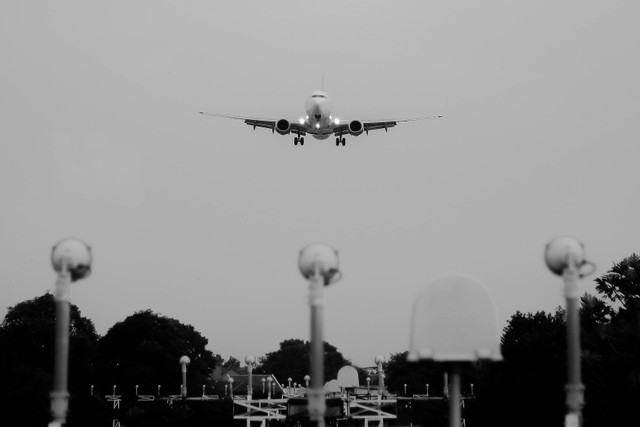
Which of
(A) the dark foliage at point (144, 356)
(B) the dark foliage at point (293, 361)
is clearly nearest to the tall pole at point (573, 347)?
(A) the dark foliage at point (144, 356)

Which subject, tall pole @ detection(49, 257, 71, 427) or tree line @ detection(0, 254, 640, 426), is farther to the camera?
tree line @ detection(0, 254, 640, 426)

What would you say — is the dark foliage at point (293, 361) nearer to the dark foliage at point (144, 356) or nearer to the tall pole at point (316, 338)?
the dark foliage at point (144, 356)

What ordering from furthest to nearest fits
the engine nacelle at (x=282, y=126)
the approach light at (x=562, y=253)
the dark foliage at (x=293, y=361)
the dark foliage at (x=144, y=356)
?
the dark foliage at (x=293, y=361) < the dark foliage at (x=144, y=356) < the engine nacelle at (x=282, y=126) < the approach light at (x=562, y=253)

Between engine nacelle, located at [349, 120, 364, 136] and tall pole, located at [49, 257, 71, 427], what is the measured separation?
48621mm

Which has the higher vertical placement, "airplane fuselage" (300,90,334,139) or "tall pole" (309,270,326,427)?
"airplane fuselage" (300,90,334,139)

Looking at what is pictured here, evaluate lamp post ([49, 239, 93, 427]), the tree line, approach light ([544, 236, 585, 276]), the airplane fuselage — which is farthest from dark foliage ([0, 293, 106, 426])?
approach light ([544, 236, 585, 276])

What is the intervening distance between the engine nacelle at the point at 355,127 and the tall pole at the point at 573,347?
4853 cm

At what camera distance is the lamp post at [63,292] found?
1208cm

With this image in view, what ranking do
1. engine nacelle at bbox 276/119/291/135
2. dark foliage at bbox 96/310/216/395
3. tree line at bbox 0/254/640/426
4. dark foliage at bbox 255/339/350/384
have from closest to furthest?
tree line at bbox 0/254/640/426
engine nacelle at bbox 276/119/291/135
dark foliage at bbox 96/310/216/395
dark foliage at bbox 255/339/350/384

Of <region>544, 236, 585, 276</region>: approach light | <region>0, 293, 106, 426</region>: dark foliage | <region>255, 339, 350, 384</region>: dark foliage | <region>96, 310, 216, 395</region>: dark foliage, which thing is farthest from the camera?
<region>255, 339, 350, 384</region>: dark foliage

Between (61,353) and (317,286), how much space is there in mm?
3093

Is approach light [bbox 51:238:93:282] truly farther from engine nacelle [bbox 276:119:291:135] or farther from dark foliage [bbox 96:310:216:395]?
dark foliage [bbox 96:310:216:395]

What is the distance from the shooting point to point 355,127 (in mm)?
60594

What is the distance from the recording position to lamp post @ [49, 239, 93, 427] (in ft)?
39.6
